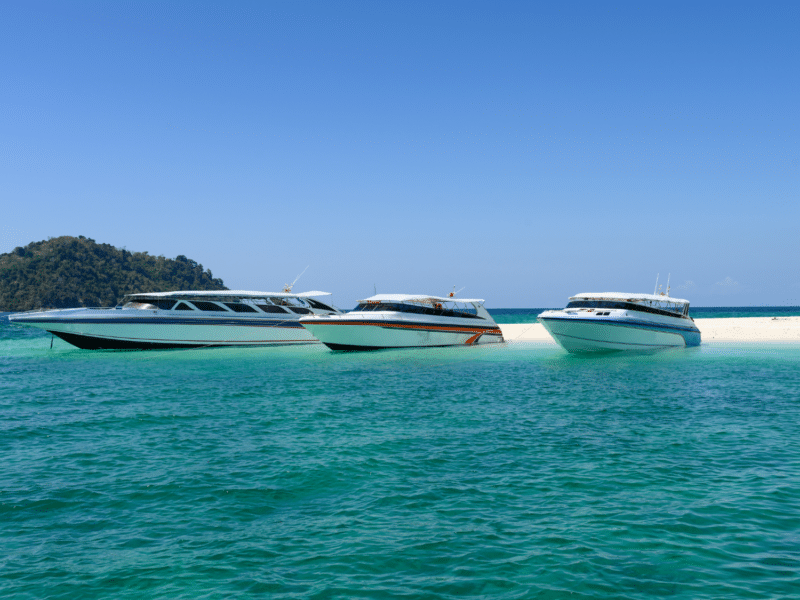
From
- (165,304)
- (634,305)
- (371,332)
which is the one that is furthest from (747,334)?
(165,304)

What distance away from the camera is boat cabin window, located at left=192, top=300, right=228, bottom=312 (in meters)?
39.6

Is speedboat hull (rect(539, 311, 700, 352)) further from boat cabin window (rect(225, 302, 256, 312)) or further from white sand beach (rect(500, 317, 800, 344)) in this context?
boat cabin window (rect(225, 302, 256, 312))

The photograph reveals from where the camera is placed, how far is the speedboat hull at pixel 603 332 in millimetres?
30969

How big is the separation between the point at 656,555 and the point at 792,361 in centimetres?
2744

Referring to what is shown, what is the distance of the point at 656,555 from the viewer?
6.29m

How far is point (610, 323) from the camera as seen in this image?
3123cm

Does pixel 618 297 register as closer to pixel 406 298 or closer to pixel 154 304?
pixel 406 298

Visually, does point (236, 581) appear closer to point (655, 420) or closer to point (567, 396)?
point (655, 420)

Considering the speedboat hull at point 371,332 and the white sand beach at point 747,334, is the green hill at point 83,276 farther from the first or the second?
the speedboat hull at point 371,332

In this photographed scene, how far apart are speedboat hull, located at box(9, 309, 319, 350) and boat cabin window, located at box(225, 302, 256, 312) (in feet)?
2.44

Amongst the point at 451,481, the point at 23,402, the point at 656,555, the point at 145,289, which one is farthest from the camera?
the point at 145,289

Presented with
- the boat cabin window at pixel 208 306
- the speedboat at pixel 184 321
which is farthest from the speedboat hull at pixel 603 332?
the boat cabin window at pixel 208 306

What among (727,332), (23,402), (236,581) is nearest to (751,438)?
(236,581)

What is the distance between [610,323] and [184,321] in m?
28.4
